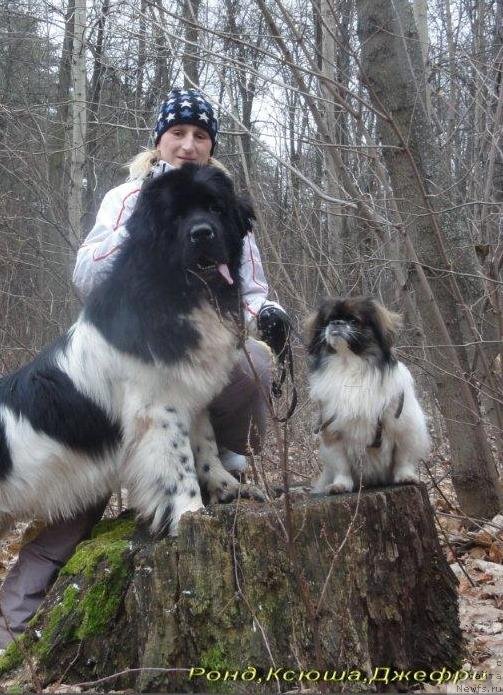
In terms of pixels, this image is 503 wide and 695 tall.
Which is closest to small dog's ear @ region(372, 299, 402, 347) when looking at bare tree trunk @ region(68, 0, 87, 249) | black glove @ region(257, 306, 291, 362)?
black glove @ region(257, 306, 291, 362)

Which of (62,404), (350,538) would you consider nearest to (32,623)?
(62,404)

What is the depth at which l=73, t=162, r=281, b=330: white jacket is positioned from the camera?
12.2 feet

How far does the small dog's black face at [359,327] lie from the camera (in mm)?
3777

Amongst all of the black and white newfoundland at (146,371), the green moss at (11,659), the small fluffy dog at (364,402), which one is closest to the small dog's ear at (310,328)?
the small fluffy dog at (364,402)

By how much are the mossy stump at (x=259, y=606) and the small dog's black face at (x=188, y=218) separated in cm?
119

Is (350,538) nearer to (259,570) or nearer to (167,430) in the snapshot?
(259,570)

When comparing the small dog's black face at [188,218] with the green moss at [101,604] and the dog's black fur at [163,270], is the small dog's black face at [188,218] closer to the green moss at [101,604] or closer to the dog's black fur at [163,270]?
the dog's black fur at [163,270]

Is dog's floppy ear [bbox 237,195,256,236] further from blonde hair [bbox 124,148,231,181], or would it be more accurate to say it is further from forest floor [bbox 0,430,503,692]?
forest floor [bbox 0,430,503,692]

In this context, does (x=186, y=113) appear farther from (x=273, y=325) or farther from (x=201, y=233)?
(x=273, y=325)

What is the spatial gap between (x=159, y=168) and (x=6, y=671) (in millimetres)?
2600

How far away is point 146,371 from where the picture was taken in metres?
3.45

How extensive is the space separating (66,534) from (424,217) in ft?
9.65

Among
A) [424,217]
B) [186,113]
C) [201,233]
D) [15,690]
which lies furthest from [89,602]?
[424,217]

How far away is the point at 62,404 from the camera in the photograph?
362 cm
